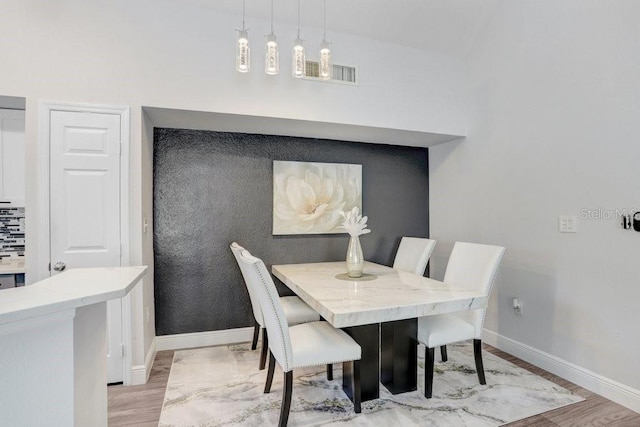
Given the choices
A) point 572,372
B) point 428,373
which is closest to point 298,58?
point 428,373

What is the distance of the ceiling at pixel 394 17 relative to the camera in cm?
272

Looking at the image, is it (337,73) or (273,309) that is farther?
(337,73)

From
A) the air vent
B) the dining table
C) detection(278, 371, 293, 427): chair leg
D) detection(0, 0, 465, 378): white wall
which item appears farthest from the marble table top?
the air vent

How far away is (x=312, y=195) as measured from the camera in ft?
11.5

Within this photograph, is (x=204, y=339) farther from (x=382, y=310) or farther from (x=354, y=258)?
(x=382, y=310)

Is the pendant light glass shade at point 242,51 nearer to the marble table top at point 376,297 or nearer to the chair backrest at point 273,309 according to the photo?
the chair backrest at point 273,309

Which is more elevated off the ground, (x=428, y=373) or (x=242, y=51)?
(x=242, y=51)

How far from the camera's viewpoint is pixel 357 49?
3.05 meters

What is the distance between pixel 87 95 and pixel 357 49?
216 cm

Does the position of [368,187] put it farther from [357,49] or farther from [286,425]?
[286,425]

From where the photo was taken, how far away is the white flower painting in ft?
11.2

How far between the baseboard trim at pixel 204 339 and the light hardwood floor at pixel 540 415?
0.59 m

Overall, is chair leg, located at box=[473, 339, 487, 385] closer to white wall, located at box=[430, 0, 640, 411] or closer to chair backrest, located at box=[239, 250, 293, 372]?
white wall, located at box=[430, 0, 640, 411]

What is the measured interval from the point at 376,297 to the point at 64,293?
1.52 metres
